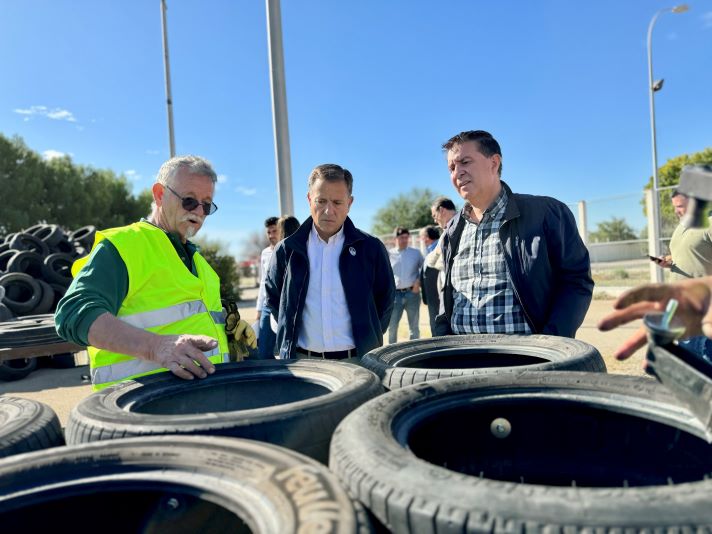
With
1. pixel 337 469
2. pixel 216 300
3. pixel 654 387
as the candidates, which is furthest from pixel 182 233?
pixel 654 387

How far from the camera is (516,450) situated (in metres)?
1.62

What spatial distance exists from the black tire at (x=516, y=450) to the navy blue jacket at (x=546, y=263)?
1.30 m

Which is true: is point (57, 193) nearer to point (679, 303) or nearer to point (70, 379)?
point (70, 379)

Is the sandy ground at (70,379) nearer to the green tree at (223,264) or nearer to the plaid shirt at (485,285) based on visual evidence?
the plaid shirt at (485,285)

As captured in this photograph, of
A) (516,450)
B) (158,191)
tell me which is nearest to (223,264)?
(158,191)

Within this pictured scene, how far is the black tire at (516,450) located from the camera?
929mm

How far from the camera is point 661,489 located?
938mm

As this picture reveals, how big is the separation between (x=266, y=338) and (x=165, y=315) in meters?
1.69

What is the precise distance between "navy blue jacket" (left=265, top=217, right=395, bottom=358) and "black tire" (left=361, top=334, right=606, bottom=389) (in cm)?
80

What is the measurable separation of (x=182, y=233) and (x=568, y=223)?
215cm

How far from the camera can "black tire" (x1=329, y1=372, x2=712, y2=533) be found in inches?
36.6

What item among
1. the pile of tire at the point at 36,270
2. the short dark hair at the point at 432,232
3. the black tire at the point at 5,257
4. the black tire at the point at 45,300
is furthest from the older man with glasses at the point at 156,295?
the black tire at the point at 5,257

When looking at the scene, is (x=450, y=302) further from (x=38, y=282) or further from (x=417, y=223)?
(x=417, y=223)

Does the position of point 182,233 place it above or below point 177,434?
above
